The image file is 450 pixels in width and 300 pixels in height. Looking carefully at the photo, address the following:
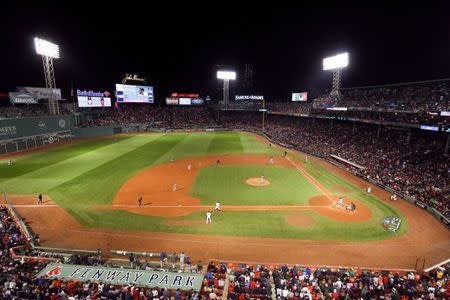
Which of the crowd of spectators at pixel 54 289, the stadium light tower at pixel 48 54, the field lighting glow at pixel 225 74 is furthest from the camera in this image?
the field lighting glow at pixel 225 74

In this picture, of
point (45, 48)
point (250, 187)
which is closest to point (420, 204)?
point (250, 187)

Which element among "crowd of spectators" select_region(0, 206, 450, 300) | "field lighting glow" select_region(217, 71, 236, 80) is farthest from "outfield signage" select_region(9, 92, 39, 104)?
"crowd of spectators" select_region(0, 206, 450, 300)

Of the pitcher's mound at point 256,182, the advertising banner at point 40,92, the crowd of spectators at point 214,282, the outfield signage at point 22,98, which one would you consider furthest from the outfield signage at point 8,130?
the crowd of spectators at point 214,282

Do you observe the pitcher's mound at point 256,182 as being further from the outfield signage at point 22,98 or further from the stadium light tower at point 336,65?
the outfield signage at point 22,98

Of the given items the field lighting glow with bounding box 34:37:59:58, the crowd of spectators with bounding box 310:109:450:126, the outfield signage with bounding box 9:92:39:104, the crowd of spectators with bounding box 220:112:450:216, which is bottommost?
the crowd of spectators with bounding box 220:112:450:216

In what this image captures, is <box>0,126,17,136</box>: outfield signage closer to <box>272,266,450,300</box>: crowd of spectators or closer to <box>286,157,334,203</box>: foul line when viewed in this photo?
<box>286,157,334,203</box>: foul line

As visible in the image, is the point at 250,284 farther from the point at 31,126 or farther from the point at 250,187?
the point at 31,126
